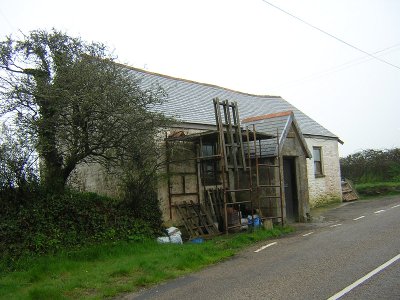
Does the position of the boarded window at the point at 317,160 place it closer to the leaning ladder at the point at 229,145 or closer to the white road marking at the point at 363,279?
the leaning ladder at the point at 229,145

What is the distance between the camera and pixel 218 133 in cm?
1289

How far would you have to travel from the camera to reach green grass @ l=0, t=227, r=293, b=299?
743 centimetres

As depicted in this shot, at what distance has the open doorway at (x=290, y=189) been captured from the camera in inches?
639

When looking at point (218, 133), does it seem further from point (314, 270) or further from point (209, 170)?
point (314, 270)

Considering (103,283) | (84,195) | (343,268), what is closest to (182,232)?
(84,195)

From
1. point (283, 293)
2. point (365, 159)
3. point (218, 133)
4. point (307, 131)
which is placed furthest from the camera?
point (365, 159)

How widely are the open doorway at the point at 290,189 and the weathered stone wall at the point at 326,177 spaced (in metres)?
5.44

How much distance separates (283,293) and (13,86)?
8.11m

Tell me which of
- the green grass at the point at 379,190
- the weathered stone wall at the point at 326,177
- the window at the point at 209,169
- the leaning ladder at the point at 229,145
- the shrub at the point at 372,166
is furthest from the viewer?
the shrub at the point at 372,166

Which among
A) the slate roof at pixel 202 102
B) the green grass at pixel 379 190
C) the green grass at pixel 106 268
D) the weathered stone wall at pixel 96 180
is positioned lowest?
the green grass at pixel 106 268

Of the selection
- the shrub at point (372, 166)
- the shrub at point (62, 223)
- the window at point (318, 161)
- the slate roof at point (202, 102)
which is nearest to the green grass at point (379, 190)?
the shrub at point (372, 166)

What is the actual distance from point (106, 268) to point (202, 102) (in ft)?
36.0

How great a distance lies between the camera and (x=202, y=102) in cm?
1841

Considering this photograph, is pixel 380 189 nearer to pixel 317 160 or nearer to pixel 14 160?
pixel 317 160
